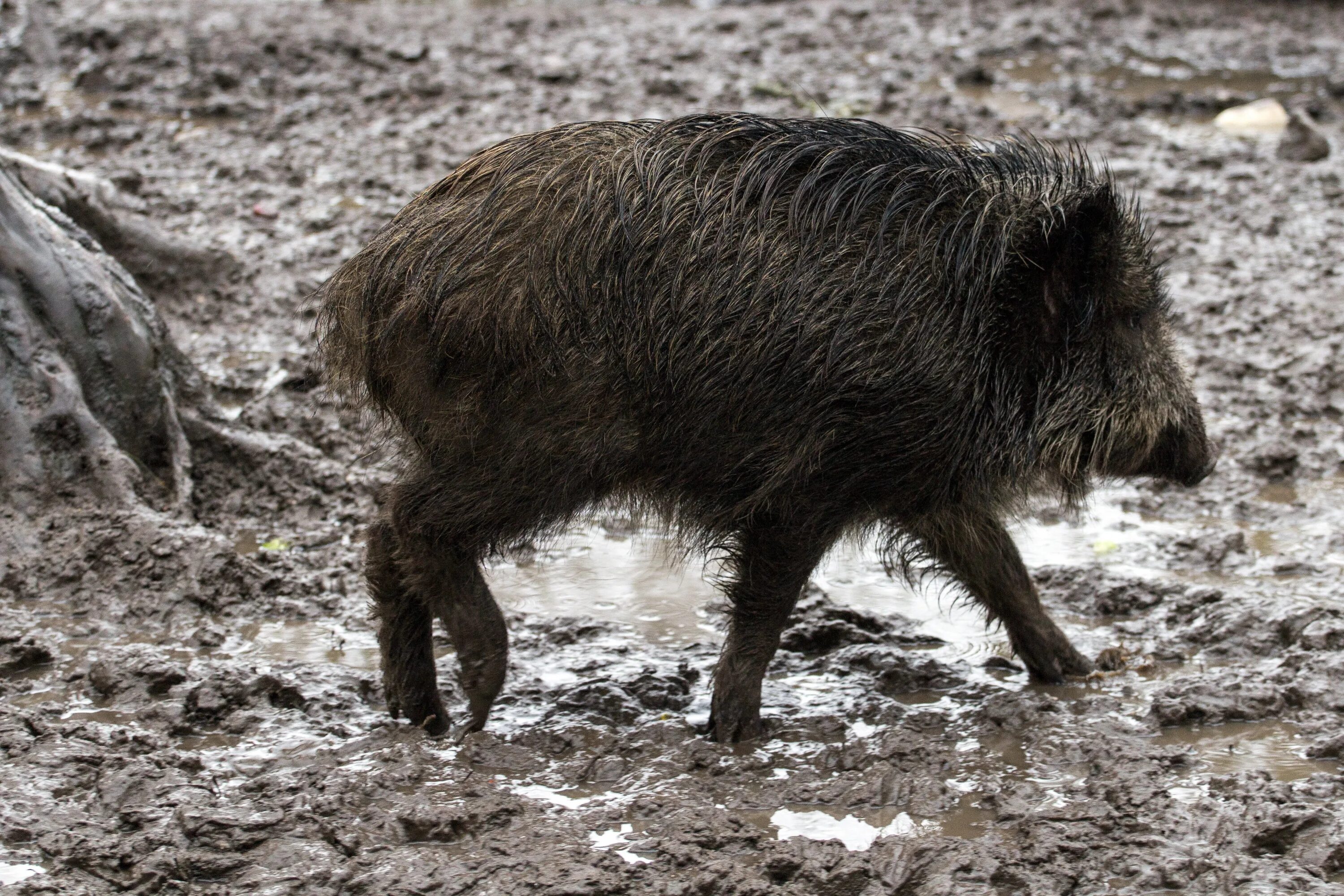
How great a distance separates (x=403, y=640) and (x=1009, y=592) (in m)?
1.79

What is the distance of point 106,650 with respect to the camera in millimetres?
4344

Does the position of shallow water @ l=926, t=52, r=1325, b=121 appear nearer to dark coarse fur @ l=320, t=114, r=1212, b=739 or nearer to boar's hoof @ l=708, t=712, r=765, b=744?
dark coarse fur @ l=320, t=114, r=1212, b=739

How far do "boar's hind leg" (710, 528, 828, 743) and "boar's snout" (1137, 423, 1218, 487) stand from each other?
114 cm

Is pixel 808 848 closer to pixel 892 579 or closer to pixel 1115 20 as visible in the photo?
pixel 892 579

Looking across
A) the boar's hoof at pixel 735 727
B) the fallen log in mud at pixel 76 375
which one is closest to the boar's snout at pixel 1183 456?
the boar's hoof at pixel 735 727

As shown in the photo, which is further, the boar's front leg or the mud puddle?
the mud puddle

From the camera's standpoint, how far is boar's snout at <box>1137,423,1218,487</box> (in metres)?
4.49

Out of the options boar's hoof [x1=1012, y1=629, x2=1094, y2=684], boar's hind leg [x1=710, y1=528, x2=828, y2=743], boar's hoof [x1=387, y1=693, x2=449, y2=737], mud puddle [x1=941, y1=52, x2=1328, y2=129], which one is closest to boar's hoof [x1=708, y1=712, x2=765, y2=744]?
boar's hind leg [x1=710, y1=528, x2=828, y2=743]

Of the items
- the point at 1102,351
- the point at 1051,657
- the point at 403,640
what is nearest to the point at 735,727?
the point at 403,640

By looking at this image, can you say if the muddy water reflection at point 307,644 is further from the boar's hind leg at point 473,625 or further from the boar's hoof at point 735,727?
the boar's hoof at point 735,727

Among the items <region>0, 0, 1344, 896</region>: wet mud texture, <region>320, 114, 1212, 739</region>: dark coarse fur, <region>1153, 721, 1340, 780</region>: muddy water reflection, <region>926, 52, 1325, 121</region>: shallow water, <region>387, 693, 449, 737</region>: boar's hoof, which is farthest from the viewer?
<region>926, 52, 1325, 121</region>: shallow water

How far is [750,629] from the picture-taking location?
4.16m

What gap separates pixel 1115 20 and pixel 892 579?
8.32 meters

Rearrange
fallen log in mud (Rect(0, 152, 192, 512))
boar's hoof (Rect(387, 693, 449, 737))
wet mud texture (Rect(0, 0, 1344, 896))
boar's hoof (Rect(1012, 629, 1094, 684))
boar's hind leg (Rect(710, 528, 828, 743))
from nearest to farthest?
1. wet mud texture (Rect(0, 0, 1344, 896))
2. boar's hind leg (Rect(710, 528, 828, 743))
3. boar's hoof (Rect(387, 693, 449, 737))
4. boar's hoof (Rect(1012, 629, 1094, 684))
5. fallen log in mud (Rect(0, 152, 192, 512))
